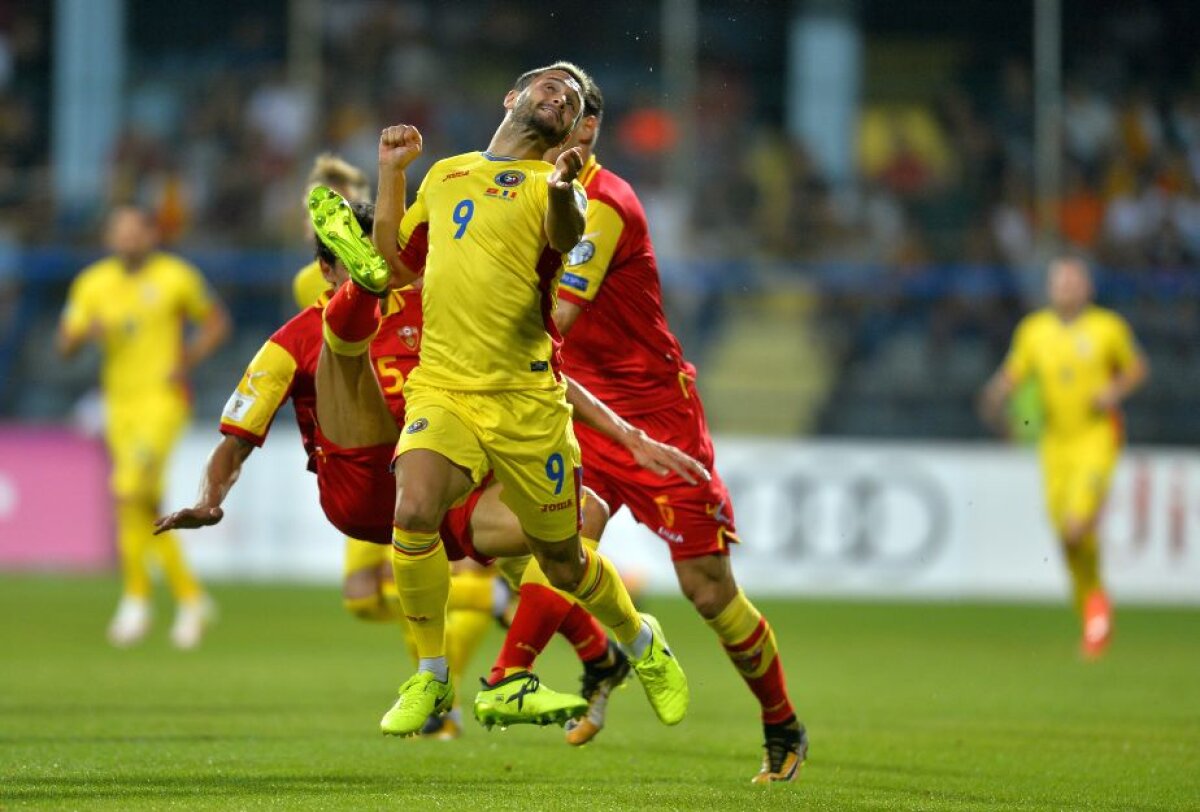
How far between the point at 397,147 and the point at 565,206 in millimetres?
602

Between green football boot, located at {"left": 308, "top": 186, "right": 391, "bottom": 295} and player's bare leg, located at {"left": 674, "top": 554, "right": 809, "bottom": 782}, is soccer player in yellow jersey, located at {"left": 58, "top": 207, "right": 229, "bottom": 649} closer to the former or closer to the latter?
player's bare leg, located at {"left": 674, "top": 554, "right": 809, "bottom": 782}

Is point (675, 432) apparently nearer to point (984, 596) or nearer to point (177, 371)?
point (177, 371)

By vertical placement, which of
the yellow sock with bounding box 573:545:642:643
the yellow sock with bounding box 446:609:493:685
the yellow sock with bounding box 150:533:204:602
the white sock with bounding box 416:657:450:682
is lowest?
the yellow sock with bounding box 150:533:204:602

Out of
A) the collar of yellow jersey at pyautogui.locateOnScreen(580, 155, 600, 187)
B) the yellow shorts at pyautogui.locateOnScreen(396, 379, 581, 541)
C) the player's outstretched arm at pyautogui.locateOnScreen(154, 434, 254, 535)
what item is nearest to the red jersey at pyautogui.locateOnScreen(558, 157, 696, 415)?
the collar of yellow jersey at pyautogui.locateOnScreen(580, 155, 600, 187)

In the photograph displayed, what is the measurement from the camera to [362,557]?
8.11 meters

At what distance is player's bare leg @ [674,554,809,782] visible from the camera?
6859mm

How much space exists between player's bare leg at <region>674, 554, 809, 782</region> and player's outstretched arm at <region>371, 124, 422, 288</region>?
153cm

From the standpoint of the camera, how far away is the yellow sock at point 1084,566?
12.9 meters

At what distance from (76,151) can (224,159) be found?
1.56 m

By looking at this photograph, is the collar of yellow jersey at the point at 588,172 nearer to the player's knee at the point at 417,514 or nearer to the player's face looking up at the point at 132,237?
the player's knee at the point at 417,514

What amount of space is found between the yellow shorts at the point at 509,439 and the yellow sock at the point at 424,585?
10.6 inches

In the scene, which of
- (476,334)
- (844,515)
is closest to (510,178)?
(476,334)

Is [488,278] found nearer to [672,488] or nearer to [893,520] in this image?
[672,488]

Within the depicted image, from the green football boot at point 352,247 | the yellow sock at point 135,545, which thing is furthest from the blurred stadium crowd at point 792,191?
the green football boot at point 352,247
